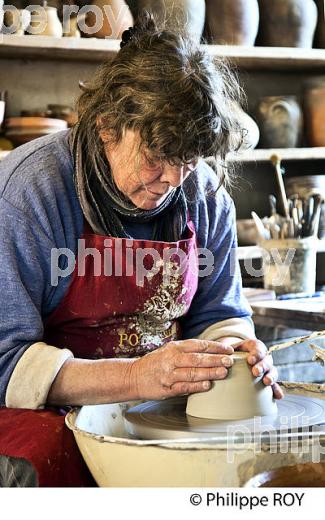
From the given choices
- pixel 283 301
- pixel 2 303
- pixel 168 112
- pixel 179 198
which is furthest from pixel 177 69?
pixel 283 301

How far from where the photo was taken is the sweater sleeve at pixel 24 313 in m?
1.53

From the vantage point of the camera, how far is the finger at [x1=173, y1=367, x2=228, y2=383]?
1394 mm

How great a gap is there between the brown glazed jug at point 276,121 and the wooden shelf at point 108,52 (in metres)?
0.17

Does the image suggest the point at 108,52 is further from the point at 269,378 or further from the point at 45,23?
the point at 269,378

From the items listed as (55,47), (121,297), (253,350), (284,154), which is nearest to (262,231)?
(284,154)

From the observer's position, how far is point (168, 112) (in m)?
1.49

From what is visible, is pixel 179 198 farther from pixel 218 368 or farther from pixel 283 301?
pixel 283 301

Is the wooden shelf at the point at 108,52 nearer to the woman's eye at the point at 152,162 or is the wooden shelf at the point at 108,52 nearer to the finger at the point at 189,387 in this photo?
the woman's eye at the point at 152,162

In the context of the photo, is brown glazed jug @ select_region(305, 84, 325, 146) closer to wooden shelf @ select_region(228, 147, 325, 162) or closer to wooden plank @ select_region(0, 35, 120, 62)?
wooden shelf @ select_region(228, 147, 325, 162)

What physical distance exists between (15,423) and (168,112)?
611mm

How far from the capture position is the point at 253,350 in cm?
146

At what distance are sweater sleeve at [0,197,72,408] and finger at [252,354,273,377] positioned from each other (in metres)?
0.36

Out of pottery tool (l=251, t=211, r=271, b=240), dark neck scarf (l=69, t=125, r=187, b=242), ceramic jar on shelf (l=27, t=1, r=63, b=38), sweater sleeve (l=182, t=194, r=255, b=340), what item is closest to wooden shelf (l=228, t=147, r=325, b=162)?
pottery tool (l=251, t=211, r=271, b=240)

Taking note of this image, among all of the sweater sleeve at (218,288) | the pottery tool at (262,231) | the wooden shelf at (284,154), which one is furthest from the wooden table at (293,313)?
the wooden shelf at (284,154)
